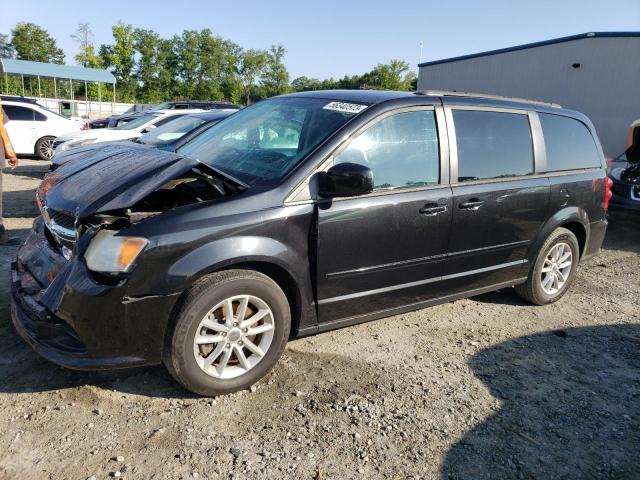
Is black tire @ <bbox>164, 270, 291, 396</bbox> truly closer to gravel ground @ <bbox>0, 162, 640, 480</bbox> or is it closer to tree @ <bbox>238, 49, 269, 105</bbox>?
gravel ground @ <bbox>0, 162, 640, 480</bbox>

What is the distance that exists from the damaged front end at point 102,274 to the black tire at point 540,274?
293cm

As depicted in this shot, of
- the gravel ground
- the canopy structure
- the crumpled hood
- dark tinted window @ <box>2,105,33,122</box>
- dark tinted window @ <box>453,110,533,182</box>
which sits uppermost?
the canopy structure

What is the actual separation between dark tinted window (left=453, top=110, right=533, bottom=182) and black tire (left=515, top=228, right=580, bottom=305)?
0.75 metres

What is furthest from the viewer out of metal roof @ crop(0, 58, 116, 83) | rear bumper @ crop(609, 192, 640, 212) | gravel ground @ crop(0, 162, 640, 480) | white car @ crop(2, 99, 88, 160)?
A: metal roof @ crop(0, 58, 116, 83)

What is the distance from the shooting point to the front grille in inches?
112

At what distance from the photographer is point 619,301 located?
501 cm

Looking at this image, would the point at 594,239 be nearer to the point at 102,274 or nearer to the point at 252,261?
the point at 252,261

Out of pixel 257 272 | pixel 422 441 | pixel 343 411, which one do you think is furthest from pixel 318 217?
pixel 422 441

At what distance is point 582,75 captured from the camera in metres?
15.2

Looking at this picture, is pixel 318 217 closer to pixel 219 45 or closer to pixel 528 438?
pixel 528 438

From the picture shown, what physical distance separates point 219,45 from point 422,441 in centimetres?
7397

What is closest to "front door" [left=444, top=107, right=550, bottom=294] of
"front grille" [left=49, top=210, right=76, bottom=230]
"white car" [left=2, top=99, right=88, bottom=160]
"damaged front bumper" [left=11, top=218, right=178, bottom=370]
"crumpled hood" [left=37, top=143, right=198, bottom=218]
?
"crumpled hood" [left=37, top=143, right=198, bottom=218]

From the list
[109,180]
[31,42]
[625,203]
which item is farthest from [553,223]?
[31,42]

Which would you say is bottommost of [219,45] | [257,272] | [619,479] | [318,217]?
[619,479]
